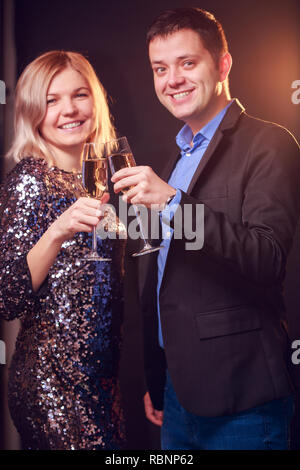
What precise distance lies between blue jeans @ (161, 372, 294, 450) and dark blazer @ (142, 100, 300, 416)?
0.05 meters

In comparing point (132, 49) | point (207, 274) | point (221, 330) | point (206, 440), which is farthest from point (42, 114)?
point (206, 440)

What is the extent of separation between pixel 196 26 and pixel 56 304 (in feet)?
3.26

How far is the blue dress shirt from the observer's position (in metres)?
1.52

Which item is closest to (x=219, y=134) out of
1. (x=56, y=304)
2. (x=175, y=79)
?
(x=175, y=79)

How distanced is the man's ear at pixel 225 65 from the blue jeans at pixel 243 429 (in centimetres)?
102

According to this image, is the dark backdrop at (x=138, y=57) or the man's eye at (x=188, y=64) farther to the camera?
the dark backdrop at (x=138, y=57)

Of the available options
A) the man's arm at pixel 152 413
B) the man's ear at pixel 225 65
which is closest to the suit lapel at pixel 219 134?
the man's ear at pixel 225 65

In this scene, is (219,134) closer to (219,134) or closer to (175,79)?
(219,134)

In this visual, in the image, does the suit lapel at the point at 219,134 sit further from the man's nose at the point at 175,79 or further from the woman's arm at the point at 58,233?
the woman's arm at the point at 58,233

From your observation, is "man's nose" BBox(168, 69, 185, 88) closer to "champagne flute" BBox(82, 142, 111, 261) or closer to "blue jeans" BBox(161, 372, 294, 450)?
"champagne flute" BBox(82, 142, 111, 261)

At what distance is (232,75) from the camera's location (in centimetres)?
166

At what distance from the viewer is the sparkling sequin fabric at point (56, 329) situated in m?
1.48
